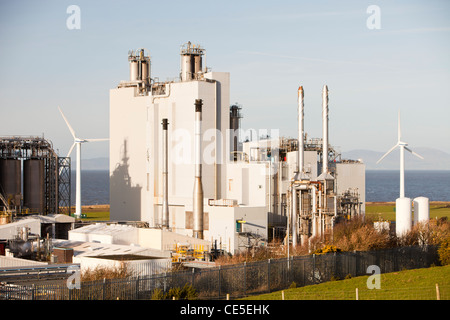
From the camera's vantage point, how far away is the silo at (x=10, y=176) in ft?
235

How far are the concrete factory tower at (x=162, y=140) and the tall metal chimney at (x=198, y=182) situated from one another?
4.14 meters

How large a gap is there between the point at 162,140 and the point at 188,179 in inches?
205

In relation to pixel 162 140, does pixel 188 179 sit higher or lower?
lower

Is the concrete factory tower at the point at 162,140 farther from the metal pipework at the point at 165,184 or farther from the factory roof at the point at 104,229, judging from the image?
the factory roof at the point at 104,229

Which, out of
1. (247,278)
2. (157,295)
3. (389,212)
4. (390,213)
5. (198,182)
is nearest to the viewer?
(157,295)

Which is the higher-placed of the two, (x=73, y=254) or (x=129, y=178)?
(x=129, y=178)

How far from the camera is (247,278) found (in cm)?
3616

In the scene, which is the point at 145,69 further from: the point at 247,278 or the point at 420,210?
the point at 247,278

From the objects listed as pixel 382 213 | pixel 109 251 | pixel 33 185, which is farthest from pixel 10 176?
pixel 382 213

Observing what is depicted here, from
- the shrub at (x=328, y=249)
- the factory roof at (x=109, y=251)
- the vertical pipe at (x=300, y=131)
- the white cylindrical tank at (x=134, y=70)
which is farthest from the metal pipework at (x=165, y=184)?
the shrub at (x=328, y=249)

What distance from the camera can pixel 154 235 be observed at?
60.6 m
